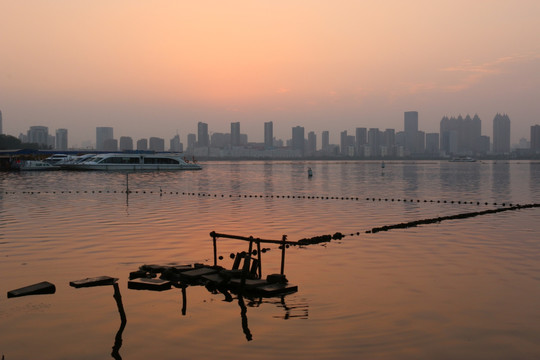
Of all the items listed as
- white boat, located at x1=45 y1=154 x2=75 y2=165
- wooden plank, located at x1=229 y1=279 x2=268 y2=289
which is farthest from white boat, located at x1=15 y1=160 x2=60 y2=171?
wooden plank, located at x1=229 y1=279 x2=268 y2=289

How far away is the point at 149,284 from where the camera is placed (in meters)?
18.1

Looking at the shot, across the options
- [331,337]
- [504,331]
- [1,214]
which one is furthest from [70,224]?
[504,331]

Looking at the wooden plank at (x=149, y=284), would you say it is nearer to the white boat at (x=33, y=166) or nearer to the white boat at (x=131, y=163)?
the white boat at (x=131, y=163)

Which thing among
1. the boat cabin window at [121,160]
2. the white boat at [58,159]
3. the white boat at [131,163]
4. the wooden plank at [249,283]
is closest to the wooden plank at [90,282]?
the wooden plank at [249,283]

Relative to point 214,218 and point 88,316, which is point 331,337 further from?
point 214,218

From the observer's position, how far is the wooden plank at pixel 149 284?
1800cm

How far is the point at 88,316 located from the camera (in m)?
15.2

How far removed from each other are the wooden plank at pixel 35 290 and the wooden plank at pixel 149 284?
8.12 feet

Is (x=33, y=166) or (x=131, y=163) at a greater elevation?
(x=131, y=163)

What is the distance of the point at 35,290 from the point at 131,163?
133173 mm

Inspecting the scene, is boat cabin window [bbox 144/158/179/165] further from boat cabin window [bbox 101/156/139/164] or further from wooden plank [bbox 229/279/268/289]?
wooden plank [bbox 229/279/268/289]

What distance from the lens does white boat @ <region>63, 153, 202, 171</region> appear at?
138 metres

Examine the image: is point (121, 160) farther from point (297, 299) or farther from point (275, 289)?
point (297, 299)

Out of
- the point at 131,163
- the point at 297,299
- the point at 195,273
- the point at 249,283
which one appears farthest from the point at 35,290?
the point at 131,163
